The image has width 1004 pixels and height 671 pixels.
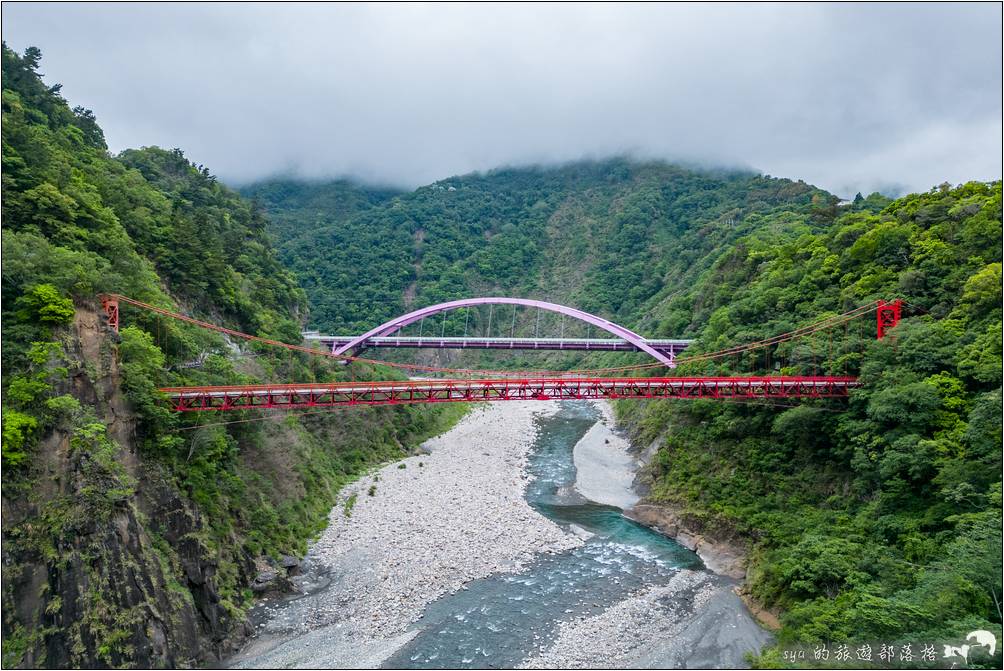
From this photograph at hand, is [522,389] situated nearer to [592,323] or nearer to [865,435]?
[865,435]

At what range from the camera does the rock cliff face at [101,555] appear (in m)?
12.4

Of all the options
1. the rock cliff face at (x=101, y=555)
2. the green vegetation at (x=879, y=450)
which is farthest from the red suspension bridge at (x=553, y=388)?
the rock cliff face at (x=101, y=555)

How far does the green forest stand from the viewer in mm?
13094

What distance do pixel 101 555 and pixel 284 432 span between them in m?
12.1

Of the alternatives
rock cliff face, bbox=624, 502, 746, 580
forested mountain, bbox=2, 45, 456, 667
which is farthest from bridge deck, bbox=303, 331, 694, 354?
rock cliff face, bbox=624, 502, 746, 580

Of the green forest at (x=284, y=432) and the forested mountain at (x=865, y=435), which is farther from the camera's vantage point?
the forested mountain at (x=865, y=435)

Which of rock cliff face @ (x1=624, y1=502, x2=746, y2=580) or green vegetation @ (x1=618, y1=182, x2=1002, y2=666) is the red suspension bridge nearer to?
green vegetation @ (x1=618, y1=182, x2=1002, y2=666)

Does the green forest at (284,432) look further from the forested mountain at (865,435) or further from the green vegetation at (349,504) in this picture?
the green vegetation at (349,504)

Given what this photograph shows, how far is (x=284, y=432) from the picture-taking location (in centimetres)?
2552

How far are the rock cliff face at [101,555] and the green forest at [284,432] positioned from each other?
0.15 feet

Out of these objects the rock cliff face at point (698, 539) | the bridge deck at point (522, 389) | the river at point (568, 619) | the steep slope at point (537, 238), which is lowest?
the river at point (568, 619)

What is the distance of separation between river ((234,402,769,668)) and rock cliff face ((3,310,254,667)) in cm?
199

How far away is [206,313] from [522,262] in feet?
222

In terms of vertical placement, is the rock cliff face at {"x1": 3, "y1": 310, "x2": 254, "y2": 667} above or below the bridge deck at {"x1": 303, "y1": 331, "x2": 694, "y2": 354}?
below
